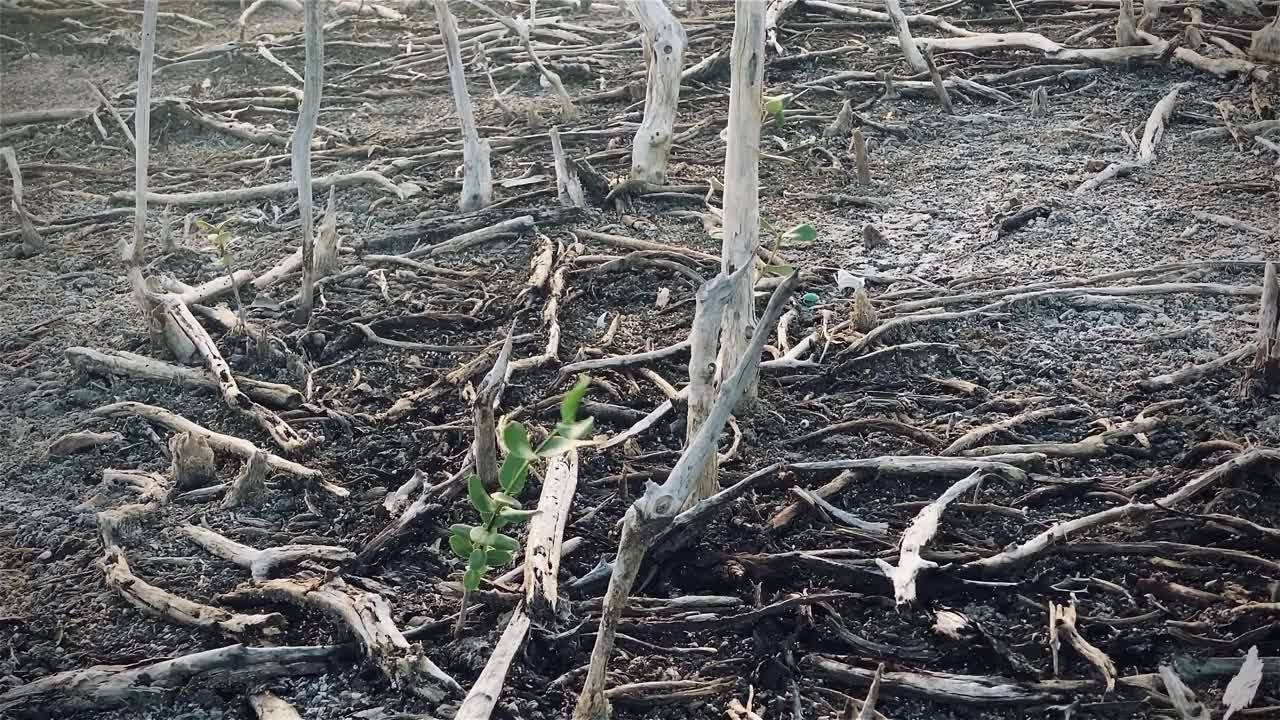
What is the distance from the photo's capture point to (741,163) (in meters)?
3.45

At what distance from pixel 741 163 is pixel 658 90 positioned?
224 cm

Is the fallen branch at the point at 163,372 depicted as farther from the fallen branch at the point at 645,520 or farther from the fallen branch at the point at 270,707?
the fallen branch at the point at 645,520

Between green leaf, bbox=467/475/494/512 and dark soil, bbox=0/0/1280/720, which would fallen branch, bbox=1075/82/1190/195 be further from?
green leaf, bbox=467/475/494/512

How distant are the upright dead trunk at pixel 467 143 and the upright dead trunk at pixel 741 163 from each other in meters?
2.23

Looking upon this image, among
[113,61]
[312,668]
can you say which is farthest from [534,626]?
[113,61]

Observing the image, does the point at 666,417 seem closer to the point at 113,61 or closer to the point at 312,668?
the point at 312,668

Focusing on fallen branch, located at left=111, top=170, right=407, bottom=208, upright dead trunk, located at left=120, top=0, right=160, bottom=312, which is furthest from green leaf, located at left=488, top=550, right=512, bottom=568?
fallen branch, located at left=111, top=170, right=407, bottom=208

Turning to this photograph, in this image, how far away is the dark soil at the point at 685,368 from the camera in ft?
9.62

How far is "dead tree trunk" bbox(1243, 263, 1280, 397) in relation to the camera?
3719mm

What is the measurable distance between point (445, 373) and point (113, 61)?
559 cm

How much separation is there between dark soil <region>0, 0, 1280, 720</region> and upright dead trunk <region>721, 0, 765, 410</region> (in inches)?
16.3

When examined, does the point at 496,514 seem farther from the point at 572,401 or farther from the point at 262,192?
the point at 262,192

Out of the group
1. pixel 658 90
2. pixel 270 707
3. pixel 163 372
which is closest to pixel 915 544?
pixel 270 707

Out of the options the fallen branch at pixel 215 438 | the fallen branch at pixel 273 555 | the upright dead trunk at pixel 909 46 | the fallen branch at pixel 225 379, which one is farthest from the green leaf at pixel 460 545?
the upright dead trunk at pixel 909 46
